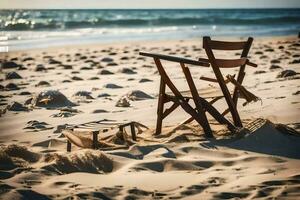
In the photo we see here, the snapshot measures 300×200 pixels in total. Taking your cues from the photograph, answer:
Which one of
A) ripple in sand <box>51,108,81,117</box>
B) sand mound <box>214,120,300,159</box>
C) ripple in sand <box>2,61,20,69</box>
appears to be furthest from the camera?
ripple in sand <box>2,61,20,69</box>

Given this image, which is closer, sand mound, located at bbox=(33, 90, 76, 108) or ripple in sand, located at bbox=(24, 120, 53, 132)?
ripple in sand, located at bbox=(24, 120, 53, 132)

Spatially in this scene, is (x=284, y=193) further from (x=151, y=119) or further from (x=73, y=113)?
(x=73, y=113)

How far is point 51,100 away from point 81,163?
145 inches

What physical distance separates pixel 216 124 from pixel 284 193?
2210mm

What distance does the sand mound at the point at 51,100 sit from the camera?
24.5ft

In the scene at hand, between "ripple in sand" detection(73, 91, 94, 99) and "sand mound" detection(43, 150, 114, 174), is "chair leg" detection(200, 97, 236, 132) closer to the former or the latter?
"sand mound" detection(43, 150, 114, 174)

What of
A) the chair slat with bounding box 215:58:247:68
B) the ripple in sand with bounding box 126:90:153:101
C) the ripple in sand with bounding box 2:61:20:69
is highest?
the chair slat with bounding box 215:58:247:68

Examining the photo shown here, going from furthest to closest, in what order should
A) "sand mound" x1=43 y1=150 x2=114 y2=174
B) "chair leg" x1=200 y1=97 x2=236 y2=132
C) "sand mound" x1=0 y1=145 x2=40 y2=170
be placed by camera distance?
"chair leg" x1=200 y1=97 x2=236 y2=132, "sand mound" x1=0 y1=145 x2=40 y2=170, "sand mound" x1=43 y1=150 x2=114 y2=174

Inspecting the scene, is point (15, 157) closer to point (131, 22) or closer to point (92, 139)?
point (92, 139)

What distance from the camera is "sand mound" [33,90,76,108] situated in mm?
7456

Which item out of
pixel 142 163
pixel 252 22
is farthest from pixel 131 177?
pixel 252 22

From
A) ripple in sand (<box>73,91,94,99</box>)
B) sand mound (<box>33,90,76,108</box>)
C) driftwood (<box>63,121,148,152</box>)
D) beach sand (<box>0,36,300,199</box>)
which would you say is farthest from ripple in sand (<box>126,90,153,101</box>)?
driftwood (<box>63,121,148,152</box>)

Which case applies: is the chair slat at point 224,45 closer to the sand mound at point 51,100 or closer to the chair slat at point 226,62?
the chair slat at point 226,62

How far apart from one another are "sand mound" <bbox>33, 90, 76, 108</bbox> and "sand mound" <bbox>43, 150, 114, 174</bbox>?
338cm
